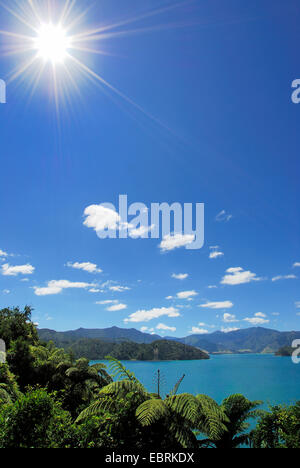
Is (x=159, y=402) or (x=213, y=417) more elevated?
(x=159, y=402)

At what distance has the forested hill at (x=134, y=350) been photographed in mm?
125938

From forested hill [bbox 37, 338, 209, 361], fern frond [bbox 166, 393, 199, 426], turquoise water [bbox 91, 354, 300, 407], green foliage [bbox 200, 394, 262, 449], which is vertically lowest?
forested hill [bbox 37, 338, 209, 361]

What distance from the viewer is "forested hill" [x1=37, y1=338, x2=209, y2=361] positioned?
126 metres

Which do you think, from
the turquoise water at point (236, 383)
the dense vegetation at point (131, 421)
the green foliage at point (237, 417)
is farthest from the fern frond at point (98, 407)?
the green foliage at point (237, 417)

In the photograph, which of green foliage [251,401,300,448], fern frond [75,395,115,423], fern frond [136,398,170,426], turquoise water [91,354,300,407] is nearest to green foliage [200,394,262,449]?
green foliage [251,401,300,448]

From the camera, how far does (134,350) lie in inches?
5379

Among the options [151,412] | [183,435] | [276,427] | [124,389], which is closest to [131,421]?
[151,412]

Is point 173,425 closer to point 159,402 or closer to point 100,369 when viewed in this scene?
point 159,402

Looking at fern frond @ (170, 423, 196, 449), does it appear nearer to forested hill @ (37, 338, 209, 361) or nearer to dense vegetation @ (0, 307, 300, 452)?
dense vegetation @ (0, 307, 300, 452)

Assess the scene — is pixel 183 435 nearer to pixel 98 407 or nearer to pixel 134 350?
pixel 98 407

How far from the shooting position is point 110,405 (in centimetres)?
577
